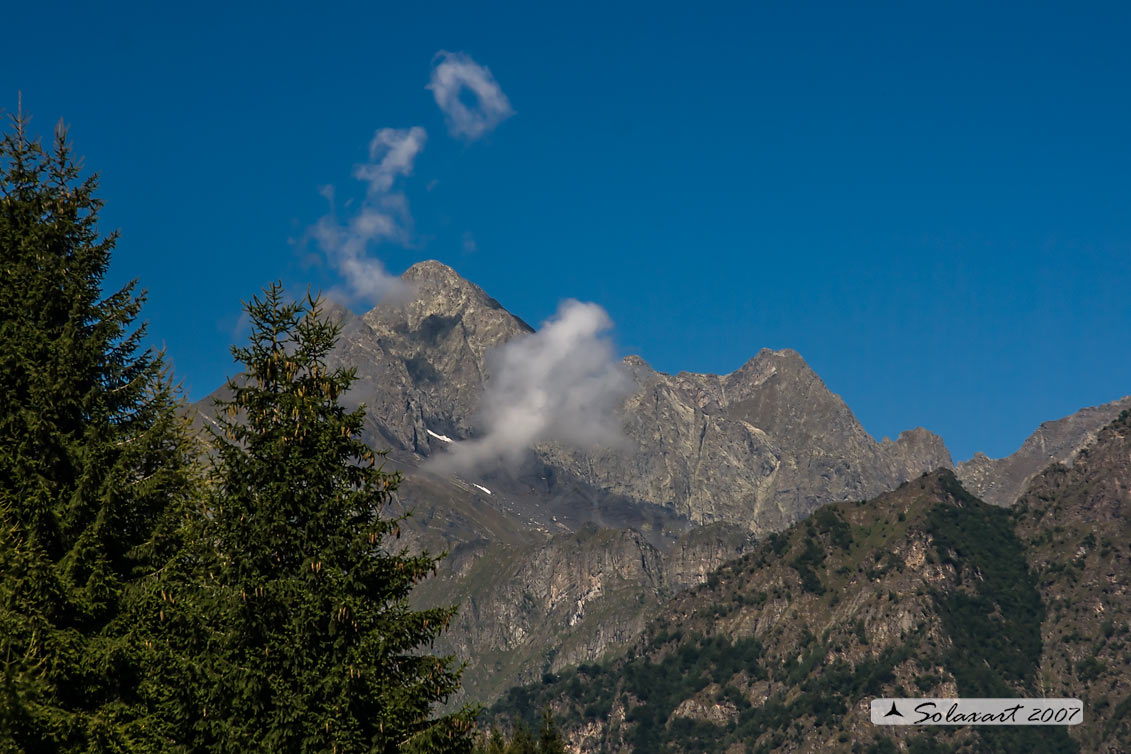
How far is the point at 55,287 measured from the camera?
1275 inches

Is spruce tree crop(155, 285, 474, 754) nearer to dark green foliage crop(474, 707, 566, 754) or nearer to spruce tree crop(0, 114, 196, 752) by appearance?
spruce tree crop(0, 114, 196, 752)

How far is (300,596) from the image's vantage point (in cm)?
2833

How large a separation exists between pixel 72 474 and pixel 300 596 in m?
7.19

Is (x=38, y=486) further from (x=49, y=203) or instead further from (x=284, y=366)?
(x=49, y=203)

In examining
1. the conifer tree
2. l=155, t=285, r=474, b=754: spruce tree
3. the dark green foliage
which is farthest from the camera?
the conifer tree

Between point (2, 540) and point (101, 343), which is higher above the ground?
point (101, 343)

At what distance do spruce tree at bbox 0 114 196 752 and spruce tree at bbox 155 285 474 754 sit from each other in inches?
64.3

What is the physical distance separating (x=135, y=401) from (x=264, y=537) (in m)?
6.97

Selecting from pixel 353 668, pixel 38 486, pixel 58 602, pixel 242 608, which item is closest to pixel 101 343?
pixel 38 486

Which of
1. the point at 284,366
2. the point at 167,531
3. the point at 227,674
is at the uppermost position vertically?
the point at 284,366

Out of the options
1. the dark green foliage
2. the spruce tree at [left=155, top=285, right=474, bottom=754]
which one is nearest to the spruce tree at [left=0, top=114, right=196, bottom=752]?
the spruce tree at [left=155, top=285, right=474, bottom=754]

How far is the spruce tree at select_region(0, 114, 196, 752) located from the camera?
28453 mm

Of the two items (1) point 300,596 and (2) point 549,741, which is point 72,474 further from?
(2) point 549,741

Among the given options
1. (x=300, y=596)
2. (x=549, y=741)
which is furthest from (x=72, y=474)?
(x=549, y=741)
